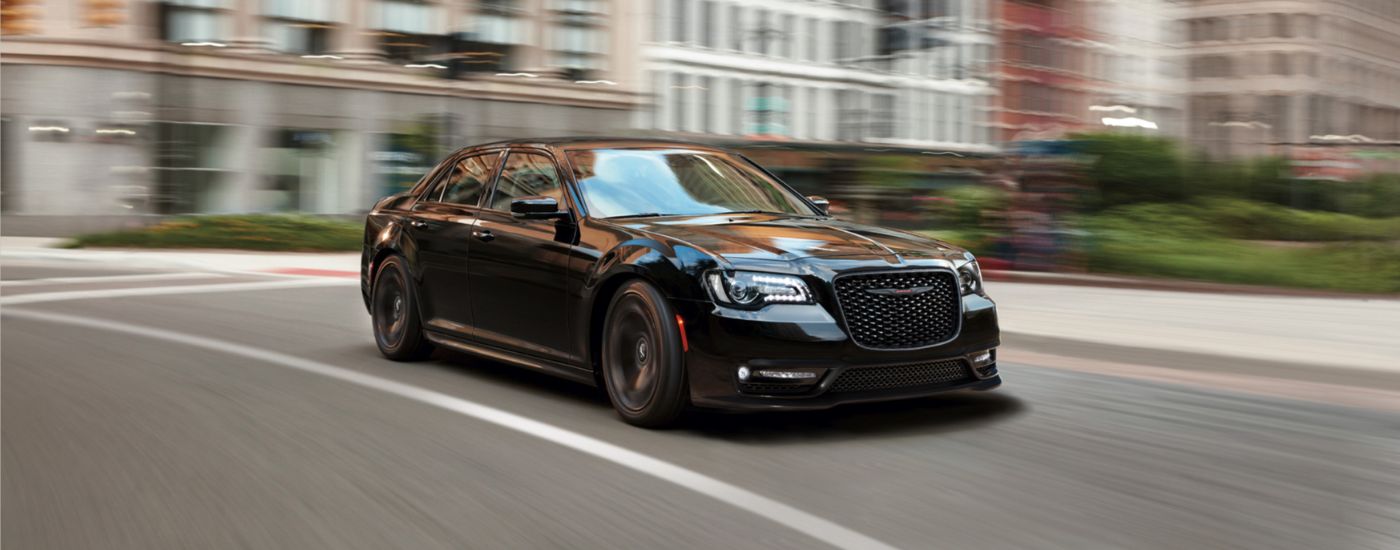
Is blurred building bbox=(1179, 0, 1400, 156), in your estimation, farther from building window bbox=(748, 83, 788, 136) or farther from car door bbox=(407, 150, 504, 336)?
building window bbox=(748, 83, 788, 136)

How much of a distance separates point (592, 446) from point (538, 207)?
62.9 inches

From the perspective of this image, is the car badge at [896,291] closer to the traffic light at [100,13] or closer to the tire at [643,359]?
the tire at [643,359]

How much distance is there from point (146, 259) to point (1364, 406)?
20.0 meters

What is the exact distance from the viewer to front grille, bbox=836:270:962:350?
6.82 meters

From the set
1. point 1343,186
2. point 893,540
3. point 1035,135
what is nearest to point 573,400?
point 893,540

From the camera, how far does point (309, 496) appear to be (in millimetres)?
5723

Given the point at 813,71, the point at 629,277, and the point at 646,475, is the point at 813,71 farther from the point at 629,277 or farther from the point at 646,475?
the point at 646,475

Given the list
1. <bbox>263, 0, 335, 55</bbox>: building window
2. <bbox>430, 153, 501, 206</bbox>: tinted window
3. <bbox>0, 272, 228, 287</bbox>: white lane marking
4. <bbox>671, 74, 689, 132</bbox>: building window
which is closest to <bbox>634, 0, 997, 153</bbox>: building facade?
<bbox>671, 74, 689, 132</bbox>: building window

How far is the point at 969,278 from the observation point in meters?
7.39

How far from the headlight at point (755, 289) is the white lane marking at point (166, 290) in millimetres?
11010

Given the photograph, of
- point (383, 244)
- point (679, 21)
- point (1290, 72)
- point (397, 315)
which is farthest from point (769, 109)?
point (397, 315)

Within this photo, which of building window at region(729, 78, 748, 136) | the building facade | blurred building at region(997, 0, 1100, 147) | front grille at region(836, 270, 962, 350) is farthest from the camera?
blurred building at region(997, 0, 1100, 147)

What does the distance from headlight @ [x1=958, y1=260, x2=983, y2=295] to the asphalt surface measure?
Result: 0.63 meters

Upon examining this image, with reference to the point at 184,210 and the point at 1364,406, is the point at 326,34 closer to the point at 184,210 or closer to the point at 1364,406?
the point at 184,210
